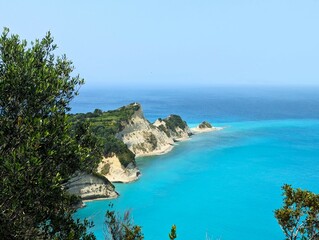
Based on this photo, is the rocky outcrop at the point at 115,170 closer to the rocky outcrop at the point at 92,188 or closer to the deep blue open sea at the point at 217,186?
the deep blue open sea at the point at 217,186

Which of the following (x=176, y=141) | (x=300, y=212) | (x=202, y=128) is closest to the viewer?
(x=300, y=212)

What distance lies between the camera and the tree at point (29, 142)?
10.0 meters

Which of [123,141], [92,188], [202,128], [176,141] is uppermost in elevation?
[123,141]

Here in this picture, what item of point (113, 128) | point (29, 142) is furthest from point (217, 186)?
point (29, 142)

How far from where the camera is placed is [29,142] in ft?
33.1

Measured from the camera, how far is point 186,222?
48.1 metres

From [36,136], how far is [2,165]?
56.0 inches

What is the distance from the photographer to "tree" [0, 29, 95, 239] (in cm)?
1002

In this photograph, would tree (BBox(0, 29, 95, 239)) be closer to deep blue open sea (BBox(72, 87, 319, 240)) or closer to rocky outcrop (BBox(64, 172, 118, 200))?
deep blue open sea (BBox(72, 87, 319, 240))

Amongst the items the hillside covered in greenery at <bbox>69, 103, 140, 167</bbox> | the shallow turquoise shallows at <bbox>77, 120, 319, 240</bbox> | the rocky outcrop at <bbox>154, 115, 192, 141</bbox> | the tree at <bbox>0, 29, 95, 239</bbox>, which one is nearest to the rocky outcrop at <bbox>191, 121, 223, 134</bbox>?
the rocky outcrop at <bbox>154, 115, 192, 141</bbox>

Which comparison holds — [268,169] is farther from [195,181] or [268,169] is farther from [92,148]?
[92,148]

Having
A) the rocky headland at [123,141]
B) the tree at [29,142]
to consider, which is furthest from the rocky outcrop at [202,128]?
the tree at [29,142]

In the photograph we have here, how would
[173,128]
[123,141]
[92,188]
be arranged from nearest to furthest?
[92,188] < [123,141] < [173,128]

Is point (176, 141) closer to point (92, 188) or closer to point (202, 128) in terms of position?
point (202, 128)
